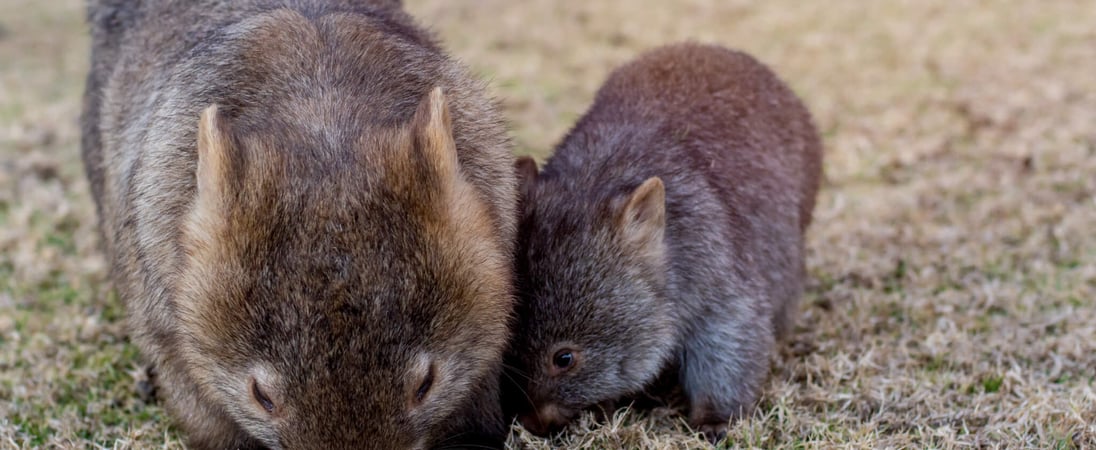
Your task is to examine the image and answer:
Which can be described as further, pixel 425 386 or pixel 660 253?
pixel 660 253

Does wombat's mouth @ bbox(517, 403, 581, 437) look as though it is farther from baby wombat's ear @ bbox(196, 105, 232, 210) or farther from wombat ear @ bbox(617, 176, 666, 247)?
baby wombat's ear @ bbox(196, 105, 232, 210)

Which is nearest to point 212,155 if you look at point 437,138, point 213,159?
point 213,159

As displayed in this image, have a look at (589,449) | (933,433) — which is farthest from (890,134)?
(589,449)

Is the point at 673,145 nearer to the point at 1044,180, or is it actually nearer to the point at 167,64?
the point at 167,64

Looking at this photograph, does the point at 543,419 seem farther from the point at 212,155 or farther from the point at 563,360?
the point at 212,155

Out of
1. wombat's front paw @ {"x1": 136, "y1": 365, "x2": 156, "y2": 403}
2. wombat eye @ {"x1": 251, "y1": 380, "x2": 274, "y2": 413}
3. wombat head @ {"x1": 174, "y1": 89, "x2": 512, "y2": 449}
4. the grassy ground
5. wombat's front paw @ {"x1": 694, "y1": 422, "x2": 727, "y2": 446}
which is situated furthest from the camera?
wombat's front paw @ {"x1": 136, "y1": 365, "x2": 156, "y2": 403}

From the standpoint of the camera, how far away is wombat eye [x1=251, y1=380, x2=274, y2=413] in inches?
125

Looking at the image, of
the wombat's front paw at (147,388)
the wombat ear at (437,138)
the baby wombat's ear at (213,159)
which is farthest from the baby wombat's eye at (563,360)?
the wombat's front paw at (147,388)

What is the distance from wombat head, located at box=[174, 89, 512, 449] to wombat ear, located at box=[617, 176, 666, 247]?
3.09 feet

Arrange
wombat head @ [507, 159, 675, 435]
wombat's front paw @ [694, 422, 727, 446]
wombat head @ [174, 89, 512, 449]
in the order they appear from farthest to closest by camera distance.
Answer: wombat's front paw @ [694, 422, 727, 446], wombat head @ [507, 159, 675, 435], wombat head @ [174, 89, 512, 449]

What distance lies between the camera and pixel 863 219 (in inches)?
257

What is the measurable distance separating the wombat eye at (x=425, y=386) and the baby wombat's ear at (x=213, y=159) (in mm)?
737

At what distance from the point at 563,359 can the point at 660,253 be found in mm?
543

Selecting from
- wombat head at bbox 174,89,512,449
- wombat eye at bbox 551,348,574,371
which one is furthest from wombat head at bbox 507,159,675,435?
wombat head at bbox 174,89,512,449
